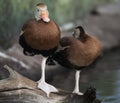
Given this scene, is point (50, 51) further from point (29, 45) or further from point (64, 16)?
point (64, 16)

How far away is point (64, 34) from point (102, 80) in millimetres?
1603

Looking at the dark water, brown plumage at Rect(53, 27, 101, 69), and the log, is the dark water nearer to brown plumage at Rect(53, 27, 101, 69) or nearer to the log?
brown plumage at Rect(53, 27, 101, 69)

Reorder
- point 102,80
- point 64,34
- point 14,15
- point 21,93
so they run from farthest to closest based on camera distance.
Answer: point 64,34
point 14,15
point 102,80
point 21,93

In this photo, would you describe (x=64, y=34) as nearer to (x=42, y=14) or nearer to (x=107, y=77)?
(x=107, y=77)

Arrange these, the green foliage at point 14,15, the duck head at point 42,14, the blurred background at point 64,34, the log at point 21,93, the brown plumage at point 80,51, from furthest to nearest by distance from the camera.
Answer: the green foliage at point 14,15 < the blurred background at point 64,34 < the brown plumage at point 80,51 < the duck head at point 42,14 < the log at point 21,93

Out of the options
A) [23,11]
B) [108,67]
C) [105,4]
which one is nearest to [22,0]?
[23,11]

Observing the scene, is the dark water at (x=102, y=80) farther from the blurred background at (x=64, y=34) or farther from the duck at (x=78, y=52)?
the duck at (x=78, y=52)

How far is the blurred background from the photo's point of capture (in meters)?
10.2

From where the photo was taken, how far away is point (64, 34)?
1202 centimetres

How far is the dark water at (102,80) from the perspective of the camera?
9557 millimetres

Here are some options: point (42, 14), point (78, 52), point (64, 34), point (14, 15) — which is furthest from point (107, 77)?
point (42, 14)

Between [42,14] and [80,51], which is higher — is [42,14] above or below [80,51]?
above

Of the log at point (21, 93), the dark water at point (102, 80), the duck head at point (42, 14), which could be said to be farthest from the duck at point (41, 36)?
the dark water at point (102, 80)

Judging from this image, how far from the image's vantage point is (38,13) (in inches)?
301
